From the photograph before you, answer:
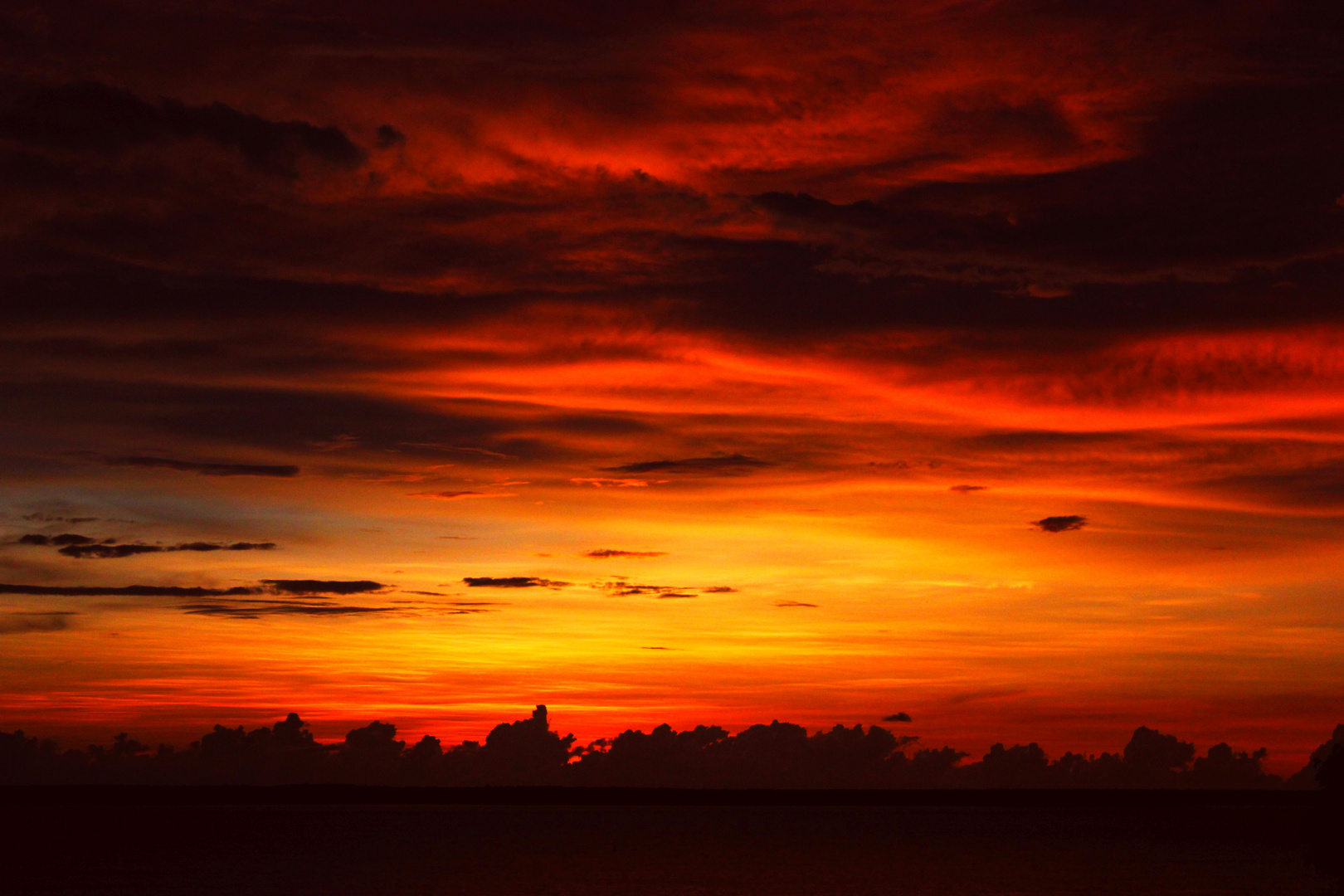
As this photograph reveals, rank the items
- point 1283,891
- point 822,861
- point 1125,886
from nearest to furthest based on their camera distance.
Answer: point 1283,891 → point 1125,886 → point 822,861

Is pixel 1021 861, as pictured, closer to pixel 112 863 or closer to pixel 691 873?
pixel 691 873

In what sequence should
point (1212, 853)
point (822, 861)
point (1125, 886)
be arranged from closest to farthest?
point (1125, 886)
point (822, 861)
point (1212, 853)

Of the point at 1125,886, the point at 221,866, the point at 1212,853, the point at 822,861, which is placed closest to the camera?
the point at 1125,886

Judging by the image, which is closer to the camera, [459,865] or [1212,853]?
[459,865]

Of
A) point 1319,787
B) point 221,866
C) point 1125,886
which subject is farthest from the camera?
point 221,866

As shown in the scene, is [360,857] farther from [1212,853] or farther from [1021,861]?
[1212,853]

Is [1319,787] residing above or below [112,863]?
above

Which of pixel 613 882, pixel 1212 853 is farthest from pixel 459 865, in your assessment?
pixel 1212 853

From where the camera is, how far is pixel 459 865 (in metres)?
165

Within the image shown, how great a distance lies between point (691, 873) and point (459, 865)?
1245 inches

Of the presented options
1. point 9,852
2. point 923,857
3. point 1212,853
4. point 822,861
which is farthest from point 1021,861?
point 9,852

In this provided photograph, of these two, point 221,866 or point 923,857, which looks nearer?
point 221,866

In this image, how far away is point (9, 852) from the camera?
18138 cm

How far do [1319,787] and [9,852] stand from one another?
165 meters
